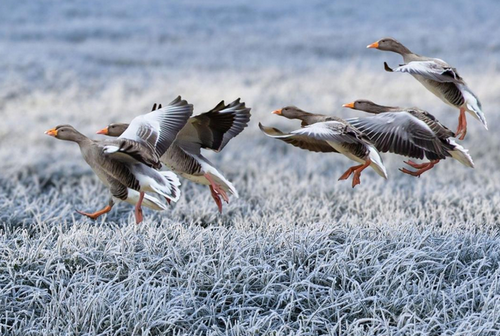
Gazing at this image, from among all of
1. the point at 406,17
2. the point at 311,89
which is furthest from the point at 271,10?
the point at 311,89

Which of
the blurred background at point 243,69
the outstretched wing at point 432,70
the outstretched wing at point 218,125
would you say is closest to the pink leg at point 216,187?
the outstretched wing at point 218,125

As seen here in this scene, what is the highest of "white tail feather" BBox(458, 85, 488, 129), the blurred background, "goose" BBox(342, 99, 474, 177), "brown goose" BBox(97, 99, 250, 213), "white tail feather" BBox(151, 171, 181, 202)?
"white tail feather" BBox(458, 85, 488, 129)

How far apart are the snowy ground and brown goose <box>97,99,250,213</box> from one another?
38.7 inches

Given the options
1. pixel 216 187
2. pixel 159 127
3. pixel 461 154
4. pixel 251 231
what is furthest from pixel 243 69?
pixel 461 154

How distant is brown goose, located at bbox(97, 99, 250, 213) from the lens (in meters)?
2.44

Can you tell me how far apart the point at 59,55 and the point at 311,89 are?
23.3 ft

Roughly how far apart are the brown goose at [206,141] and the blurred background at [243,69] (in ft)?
11.3

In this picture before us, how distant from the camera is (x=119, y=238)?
12.6 feet

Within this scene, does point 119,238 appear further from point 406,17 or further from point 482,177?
point 406,17

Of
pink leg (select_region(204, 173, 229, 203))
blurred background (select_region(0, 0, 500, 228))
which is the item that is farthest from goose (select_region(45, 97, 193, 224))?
blurred background (select_region(0, 0, 500, 228))

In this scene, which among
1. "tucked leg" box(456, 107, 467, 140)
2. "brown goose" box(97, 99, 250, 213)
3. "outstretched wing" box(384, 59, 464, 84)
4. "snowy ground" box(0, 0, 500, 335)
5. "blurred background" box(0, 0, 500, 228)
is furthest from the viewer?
"blurred background" box(0, 0, 500, 228)

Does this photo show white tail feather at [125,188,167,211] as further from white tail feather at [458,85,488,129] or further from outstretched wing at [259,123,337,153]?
white tail feather at [458,85,488,129]

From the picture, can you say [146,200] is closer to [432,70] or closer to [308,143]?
[308,143]

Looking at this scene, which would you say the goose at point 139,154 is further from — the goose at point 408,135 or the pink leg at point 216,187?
the goose at point 408,135
